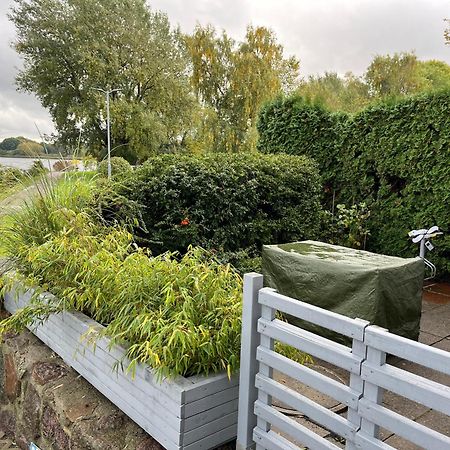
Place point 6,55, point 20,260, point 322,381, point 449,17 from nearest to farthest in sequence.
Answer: point 322,381
point 20,260
point 449,17
point 6,55

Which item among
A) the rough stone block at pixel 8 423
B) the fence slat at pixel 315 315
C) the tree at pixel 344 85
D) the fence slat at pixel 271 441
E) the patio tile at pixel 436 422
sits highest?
the tree at pixel 344 85

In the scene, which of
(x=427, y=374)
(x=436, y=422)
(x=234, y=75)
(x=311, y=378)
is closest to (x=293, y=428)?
(x=311, y=378)

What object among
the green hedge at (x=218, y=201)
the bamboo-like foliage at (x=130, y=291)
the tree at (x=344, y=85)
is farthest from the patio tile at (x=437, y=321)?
the tree at (x=344, y=85)

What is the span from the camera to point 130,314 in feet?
5.98

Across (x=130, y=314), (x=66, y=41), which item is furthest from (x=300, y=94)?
(x=66, y=41)

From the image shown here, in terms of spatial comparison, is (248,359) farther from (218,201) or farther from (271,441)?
(218,201)

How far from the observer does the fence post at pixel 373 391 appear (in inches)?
45.7

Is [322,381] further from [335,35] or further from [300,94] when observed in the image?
[335,35]

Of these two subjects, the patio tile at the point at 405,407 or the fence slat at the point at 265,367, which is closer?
the fence slat at the point at 265,367

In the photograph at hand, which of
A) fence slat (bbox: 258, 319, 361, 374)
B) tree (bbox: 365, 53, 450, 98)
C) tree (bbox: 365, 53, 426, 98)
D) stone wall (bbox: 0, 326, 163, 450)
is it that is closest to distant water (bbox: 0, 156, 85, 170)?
stone wall (bbox: 0, 326, 163, 450)

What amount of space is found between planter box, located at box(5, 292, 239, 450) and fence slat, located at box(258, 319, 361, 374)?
1.12ft

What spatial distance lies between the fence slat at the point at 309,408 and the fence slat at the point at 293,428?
0.05 meters

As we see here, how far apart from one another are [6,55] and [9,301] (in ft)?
59.9

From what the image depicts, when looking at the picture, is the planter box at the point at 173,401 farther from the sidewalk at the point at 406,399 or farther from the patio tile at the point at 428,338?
the patio tile at the point at 428,338
